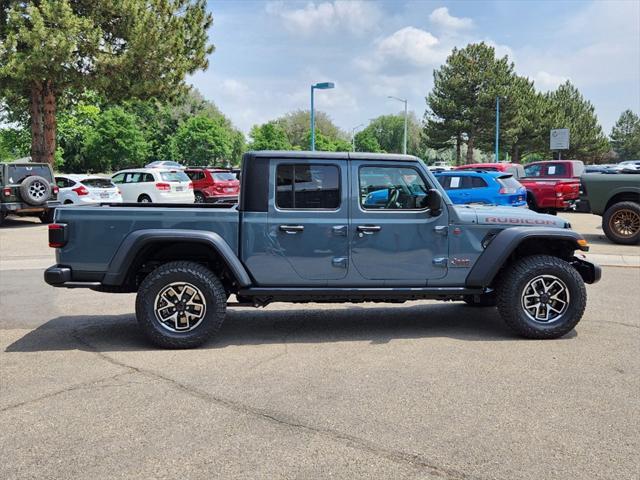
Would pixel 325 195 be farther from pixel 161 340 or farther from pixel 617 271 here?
pixel 617 271

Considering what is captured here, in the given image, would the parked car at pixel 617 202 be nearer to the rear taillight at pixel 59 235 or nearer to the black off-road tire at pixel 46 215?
the rear taillight at pixel 59 235

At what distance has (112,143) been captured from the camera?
177 ft

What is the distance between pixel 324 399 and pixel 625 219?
10919 millimetres

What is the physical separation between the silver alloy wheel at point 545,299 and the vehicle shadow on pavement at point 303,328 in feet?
0.98

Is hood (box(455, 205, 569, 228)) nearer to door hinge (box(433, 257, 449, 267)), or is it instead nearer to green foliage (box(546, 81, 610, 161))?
door hinge (box(433, 257, 449, 267))

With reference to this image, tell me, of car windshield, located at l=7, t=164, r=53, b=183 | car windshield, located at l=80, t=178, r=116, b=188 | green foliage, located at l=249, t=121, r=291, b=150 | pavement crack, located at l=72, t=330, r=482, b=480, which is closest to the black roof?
pavement crack, located at l=72, t=330, r=482, b=480

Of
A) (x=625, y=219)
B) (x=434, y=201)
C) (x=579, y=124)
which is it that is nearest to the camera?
(x=434, y=201)

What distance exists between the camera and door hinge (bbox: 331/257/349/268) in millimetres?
5270

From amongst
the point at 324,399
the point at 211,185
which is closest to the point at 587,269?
the point at 324,399

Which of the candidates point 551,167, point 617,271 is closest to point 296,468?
point 617,271

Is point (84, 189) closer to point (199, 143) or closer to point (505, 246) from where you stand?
point (505, 246)

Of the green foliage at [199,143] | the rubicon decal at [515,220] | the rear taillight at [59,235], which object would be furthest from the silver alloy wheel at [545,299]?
the green foliage at [199,143]

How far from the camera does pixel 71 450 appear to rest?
10.7ft

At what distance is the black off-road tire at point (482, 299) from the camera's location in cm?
604
